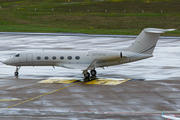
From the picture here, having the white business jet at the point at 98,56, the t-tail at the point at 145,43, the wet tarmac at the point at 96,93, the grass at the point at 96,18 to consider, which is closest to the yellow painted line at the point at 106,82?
the wet tarmac at the point at 96,93

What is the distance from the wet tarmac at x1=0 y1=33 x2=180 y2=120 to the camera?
2444 centimetres

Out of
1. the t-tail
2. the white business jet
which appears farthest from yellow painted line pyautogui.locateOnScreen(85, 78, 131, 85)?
the t-tail

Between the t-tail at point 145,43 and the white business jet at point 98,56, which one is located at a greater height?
the t-tail at point 145,43

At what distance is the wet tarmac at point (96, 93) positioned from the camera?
2444 cm

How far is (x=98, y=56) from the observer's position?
35344mm

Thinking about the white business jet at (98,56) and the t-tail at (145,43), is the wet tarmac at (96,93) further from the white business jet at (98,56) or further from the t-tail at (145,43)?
the t-tail at (145,43)

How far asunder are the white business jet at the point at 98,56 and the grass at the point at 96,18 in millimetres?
43168

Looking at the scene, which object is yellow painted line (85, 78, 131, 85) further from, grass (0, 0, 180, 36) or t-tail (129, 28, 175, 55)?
grass (0, 0, 180, 36)

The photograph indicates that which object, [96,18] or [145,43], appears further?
[96,18]

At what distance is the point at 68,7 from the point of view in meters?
125

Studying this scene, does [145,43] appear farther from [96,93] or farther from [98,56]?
[96,93]

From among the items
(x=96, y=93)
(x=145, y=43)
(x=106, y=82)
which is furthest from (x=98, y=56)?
(x=96, y=93)

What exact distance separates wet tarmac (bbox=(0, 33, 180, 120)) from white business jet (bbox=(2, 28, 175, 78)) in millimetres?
1496

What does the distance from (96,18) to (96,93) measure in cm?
7353
